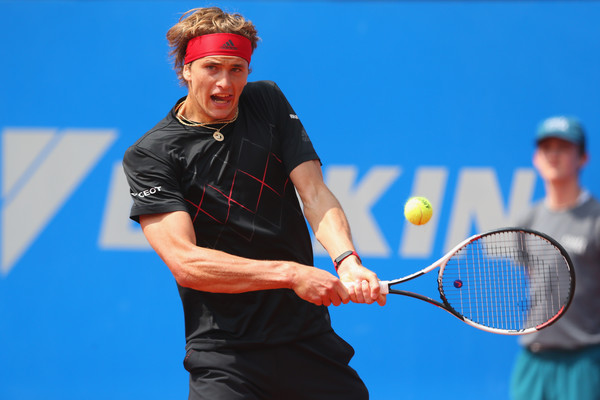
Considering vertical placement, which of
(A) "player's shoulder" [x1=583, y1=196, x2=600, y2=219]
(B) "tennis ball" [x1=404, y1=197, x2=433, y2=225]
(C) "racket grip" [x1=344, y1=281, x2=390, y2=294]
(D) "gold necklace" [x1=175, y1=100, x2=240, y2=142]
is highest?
(A) "player's shoulder" [x1=583, y1=196, x2=600, y2=219]

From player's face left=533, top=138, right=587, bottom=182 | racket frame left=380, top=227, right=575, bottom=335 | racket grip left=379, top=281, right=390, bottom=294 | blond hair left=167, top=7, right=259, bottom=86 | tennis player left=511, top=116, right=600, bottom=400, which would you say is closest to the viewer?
racket grip left=379, top=281, right=390, bottom=294

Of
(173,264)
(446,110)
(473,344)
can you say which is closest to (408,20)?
(446,110)

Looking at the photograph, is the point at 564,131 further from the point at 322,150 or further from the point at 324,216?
the point at 324,216

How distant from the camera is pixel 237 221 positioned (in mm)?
2770

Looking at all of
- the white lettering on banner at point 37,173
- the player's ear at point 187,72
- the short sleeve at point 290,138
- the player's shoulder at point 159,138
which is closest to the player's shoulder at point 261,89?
the short sleeve at point 290,138

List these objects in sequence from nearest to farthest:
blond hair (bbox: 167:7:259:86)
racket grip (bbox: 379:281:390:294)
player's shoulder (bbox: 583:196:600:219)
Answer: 1. racket grip (bbox: 379:281:390:294)
2. blond hair (bbox: 167:7:259:86)
3. player's shoulder (bbox: 583:196:600:219)

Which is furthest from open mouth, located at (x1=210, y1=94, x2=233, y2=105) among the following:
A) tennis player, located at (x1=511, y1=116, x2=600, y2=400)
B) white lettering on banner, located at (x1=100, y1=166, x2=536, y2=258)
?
white lettering on banner, located at (x1=100, y1=166, x2=536, y2=258)

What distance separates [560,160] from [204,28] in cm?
208

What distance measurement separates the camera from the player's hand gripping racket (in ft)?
9.75

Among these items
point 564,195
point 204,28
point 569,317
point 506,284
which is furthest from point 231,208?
point 564,195

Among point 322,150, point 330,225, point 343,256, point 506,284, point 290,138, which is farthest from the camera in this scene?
point 322,150

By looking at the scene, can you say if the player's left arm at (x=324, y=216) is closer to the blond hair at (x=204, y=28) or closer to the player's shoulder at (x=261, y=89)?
the player's shoulder at (x=261, y=89)

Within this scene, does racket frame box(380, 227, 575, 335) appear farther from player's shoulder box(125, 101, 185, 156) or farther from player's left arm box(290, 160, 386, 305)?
player's shoulder box(125, 101, 185, 156)

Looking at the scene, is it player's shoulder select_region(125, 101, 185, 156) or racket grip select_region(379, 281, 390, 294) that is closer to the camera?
racket grip select_region(379, 281, 390, 294)
